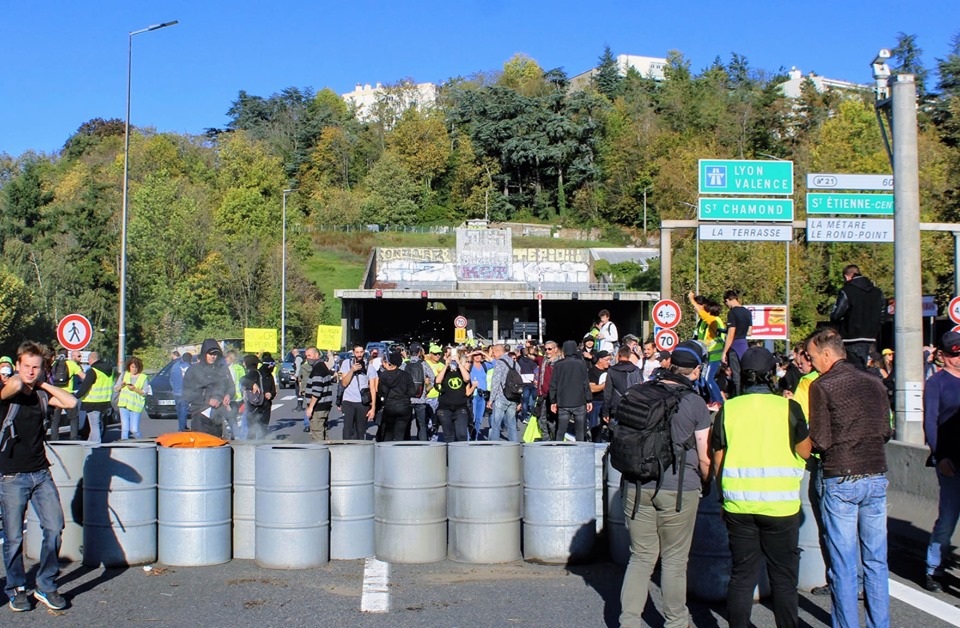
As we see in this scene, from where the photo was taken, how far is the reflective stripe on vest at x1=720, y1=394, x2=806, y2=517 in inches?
234

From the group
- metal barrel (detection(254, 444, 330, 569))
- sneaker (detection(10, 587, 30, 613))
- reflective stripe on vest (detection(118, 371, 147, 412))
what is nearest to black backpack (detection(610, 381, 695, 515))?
metal barrel (detection(254, 444, 330, 569))

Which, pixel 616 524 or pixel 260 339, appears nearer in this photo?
pixel 616 524

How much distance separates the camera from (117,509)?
334 inches

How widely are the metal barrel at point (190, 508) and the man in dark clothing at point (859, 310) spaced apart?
694cm

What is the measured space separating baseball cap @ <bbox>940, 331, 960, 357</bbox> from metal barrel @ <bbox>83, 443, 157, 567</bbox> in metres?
6.76

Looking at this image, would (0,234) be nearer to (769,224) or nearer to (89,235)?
(89,235)

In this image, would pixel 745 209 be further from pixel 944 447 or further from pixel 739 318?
pixel 944 447

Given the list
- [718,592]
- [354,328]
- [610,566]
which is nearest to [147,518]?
[610,566]

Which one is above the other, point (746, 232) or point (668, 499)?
point (746, 232)

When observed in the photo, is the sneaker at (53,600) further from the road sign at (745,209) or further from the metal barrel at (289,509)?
the road sign at (745,209)

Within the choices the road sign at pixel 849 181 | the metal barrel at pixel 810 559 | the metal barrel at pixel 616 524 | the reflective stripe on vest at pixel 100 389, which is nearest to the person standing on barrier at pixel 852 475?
the metal barrel at pixel 810 559

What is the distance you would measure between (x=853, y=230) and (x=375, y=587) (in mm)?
15453

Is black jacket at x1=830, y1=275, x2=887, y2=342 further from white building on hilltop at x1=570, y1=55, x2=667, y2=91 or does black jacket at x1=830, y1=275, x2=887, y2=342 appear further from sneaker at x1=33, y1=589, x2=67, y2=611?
white building on hilltop at x1=570, y1=55, x2=667, y2=91

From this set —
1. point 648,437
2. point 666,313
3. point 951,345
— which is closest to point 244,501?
point 648,437
